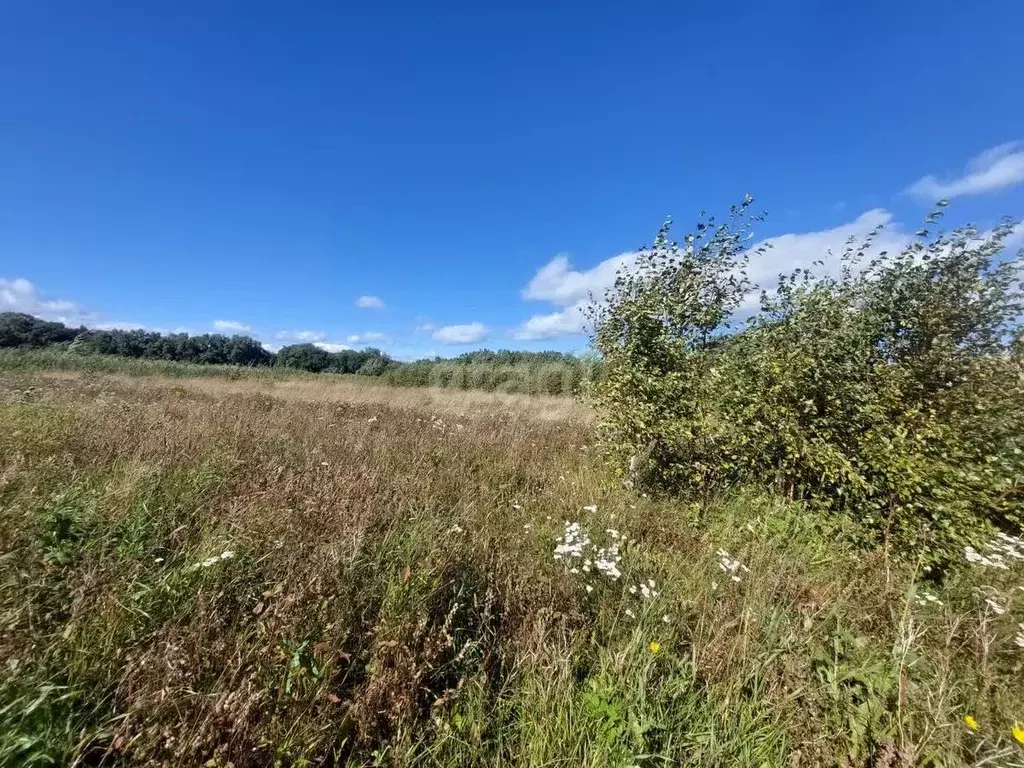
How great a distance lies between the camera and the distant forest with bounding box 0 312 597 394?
2912 cm

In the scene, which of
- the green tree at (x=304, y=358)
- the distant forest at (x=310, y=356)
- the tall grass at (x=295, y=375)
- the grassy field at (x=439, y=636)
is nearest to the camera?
the grassy field at (x=439, y=636)

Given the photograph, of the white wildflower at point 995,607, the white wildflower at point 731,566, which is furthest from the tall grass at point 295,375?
the white wildflower at point 995,607

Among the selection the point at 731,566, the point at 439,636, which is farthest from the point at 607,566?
the point at 439,636

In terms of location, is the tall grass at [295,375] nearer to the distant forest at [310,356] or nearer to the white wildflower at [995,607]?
the distant forest at [310,356]

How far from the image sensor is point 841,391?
429 centimetres

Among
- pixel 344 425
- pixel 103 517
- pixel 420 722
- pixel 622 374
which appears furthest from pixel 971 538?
pixel 344 425

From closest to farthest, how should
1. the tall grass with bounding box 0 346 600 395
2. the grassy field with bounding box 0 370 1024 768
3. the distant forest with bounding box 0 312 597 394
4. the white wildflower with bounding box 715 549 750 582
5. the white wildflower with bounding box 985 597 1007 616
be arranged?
1. the grassy field with bounding box 0 370 1024 768
2. the white wildflower with bounding box 985 597 1007 616
3. the white wildflower with bounding box 715 549 750 582
4. the tall grass with bounding box 0 346 600 395
5. the distant forest with bounding box 0 312 597 394

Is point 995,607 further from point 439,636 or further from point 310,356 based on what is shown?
point 310,356

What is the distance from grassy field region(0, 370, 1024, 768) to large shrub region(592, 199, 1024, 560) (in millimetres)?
711

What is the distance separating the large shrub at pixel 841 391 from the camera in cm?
381

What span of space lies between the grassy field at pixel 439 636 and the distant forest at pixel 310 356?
8.61 meters

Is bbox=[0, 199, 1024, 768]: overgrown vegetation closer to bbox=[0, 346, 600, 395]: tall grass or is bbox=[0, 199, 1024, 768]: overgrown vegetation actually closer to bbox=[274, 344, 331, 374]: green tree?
bbox=[0, 346, 600, 395]: tall grass

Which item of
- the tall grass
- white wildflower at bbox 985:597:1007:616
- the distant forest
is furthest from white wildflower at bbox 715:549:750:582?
the tall grass

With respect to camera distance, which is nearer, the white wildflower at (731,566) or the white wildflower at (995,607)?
the white wildflower at (995,607)
